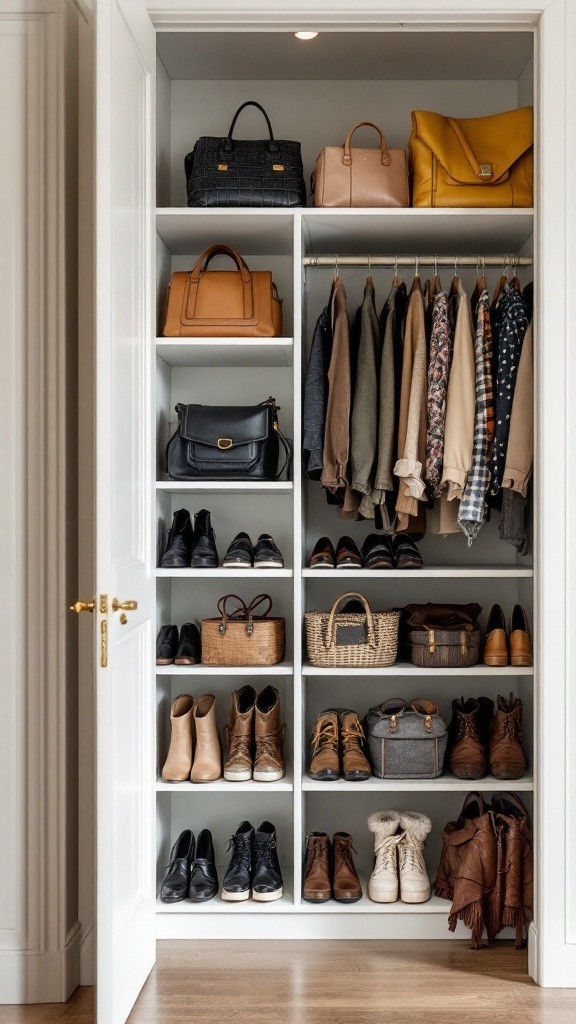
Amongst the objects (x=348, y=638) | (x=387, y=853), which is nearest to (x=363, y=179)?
(x=348, y=638)

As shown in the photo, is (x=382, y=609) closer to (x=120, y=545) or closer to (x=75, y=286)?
(x=120, y=545)

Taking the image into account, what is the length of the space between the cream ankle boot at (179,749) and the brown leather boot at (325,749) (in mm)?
375

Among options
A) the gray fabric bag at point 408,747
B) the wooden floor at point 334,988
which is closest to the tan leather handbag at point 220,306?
the gray fabric bag at point 408,747

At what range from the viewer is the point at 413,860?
2.72m

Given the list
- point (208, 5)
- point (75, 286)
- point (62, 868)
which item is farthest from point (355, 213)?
point (62, 868)

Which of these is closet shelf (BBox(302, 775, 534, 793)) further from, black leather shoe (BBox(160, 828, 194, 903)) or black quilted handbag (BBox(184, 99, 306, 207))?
black quilted handbag (BBox(184, 99, 306, 207))

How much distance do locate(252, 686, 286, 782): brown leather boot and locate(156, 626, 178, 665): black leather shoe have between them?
31 centimetres

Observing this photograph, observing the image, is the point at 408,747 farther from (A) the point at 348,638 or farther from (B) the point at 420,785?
(A) the point at 348,638

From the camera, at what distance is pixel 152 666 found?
8.23 ft

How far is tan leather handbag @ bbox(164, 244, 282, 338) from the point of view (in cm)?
273

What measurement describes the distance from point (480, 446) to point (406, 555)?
0.40 meters

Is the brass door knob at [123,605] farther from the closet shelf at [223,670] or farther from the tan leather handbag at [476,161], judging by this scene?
the tan leather handbag at [476,161]

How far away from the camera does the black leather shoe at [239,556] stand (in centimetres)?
273

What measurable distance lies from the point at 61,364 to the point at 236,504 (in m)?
0.92
